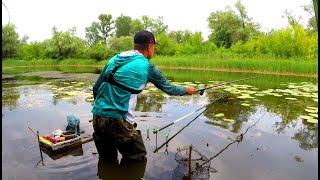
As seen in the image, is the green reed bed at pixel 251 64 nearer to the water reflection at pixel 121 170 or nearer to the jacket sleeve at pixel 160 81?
the jacket sleeve at pixel 160 81

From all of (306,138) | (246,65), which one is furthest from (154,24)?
(306,138)

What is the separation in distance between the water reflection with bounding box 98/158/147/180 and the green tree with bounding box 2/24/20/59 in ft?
127

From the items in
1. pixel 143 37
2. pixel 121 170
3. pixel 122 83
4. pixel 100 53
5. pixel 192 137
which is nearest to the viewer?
pixel 122 83

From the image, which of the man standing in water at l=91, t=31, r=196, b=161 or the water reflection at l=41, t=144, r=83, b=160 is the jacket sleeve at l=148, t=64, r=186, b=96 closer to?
the man standing in water at l=91, t=31, r=196, b=161

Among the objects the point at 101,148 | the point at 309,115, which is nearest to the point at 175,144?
the point at 101,148

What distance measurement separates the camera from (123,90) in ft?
13.5

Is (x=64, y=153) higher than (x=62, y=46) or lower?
lower

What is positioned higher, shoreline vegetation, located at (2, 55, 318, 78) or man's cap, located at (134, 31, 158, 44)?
man's cap, located at (134, 31, 158, 44)

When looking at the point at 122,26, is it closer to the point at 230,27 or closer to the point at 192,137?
the point at 230,27

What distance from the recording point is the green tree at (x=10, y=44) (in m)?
39.9

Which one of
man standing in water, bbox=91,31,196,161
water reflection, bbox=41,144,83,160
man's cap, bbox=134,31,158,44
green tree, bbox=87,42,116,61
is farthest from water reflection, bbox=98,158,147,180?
green tree, bbox=87,42,116,61

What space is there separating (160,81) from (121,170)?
52.0 inches

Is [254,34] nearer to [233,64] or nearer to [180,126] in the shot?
[233,64]

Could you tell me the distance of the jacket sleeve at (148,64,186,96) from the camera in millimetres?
4324
